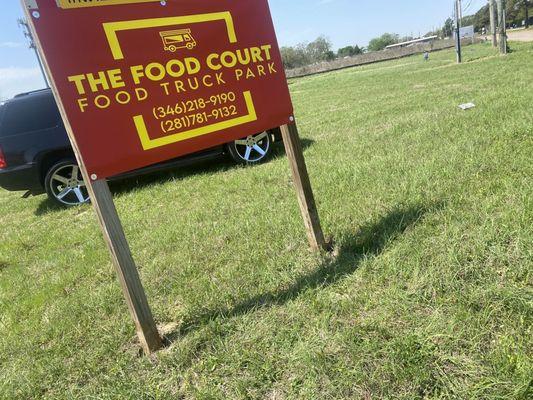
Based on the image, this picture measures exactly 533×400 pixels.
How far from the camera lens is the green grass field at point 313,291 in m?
2.00

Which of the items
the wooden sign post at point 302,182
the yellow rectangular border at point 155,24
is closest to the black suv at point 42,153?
the wooden sign post at point 302,182

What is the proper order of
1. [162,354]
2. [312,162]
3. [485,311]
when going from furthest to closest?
[312,162], [162,354], [485,311]

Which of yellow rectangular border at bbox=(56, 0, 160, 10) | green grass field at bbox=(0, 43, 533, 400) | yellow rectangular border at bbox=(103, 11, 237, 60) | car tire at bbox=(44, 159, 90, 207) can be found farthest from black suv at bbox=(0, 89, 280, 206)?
yellow rectangular border at bbox=(56, 0, 160, 10)

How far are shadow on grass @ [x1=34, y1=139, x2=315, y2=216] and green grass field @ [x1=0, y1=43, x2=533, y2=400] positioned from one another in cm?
140

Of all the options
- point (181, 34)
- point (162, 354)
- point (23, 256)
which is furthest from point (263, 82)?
point (23, 256)

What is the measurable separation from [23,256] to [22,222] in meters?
1.78

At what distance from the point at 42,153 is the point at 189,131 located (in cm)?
442

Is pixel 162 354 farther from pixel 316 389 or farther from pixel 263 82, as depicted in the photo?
pixel 263 82

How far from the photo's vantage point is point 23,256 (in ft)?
14.5

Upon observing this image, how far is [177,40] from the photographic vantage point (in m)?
2.42

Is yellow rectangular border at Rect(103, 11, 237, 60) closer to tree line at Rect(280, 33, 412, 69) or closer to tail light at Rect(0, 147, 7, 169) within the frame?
tail light at Rect(0, 147, 7, 169)

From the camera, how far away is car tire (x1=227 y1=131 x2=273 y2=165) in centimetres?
630

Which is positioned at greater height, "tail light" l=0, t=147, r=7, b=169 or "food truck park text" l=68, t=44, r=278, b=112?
"food truck park text" l=68, t=44, r=278, b=112

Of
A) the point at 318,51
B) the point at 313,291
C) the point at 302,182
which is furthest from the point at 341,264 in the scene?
the point at 318,51
